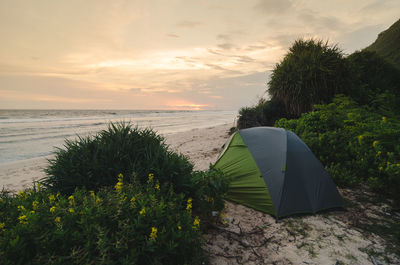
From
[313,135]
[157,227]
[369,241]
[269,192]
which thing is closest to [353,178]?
[313,135]

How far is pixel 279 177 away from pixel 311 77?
24.6 feet

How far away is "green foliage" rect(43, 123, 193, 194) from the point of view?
3170 millimetres

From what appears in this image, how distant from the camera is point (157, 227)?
2.20m

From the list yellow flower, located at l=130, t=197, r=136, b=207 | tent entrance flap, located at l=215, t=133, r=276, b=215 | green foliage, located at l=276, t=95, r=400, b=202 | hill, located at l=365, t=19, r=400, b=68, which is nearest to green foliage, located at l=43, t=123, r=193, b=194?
yellow flower, located at l=130, t=197, r=136, b=207

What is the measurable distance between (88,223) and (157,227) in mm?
719

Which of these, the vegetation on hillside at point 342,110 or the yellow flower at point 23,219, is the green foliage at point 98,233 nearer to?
the yellow flower at point 23,219

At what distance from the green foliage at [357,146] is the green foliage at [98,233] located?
15.9 feet

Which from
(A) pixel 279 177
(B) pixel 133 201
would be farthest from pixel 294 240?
(B) pixel 133 201

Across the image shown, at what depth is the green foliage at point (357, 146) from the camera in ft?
15.3

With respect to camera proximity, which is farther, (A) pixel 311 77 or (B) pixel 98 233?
(A) pixel 311 77

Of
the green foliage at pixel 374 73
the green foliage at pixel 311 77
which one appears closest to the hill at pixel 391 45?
the green foliage at pixel 374 73

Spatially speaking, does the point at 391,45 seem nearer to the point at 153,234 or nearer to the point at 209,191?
the point at 209,191

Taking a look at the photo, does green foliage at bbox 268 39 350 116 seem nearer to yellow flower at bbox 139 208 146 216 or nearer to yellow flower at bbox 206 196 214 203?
yellow flower at bbox 206 196 214 203

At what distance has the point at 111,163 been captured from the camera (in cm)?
329
